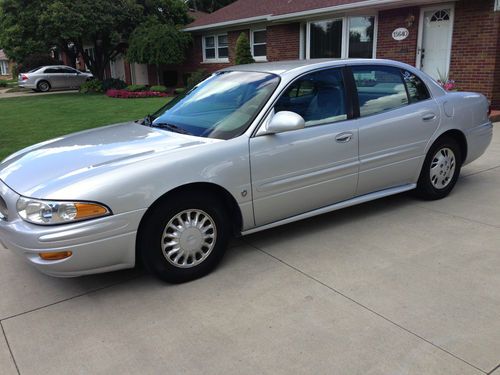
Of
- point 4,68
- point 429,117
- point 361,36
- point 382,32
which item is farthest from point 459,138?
point 4,68

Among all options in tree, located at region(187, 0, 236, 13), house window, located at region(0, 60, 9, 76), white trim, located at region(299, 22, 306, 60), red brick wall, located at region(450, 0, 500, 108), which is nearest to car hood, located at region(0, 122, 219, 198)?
red brick wall, located at region(450, 0, 500, 108)

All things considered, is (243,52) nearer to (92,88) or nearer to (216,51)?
(216,51)

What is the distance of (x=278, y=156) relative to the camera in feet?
12.4

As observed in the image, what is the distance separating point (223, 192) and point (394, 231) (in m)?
1.78

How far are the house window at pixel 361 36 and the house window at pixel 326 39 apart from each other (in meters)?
0.46

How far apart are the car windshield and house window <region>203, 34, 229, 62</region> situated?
16692 mm

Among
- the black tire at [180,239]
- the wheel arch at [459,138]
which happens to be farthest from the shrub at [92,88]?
the black tire at [180,239]

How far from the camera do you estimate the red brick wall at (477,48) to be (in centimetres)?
1125

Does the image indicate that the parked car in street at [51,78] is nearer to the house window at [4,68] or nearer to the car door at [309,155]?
the car door at [309,155]

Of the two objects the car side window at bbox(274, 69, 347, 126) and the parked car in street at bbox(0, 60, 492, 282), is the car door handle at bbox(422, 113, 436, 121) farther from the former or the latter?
the car side window at bbox(274, 69, 347, 126)

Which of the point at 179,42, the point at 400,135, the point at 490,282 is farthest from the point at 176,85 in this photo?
the point at 490,282

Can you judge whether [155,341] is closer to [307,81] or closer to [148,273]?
[148,273]

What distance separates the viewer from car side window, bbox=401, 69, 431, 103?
4.80 meters

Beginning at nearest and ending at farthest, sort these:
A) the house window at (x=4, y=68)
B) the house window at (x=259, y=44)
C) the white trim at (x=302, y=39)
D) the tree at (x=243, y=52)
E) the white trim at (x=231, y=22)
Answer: the white trim at (x=302, y=39) → the white trim at (x=231, y=22) → the tree at (x=243, y=52) → the house window at (x=259, y=44) → the house window at (x=4, y=68)
